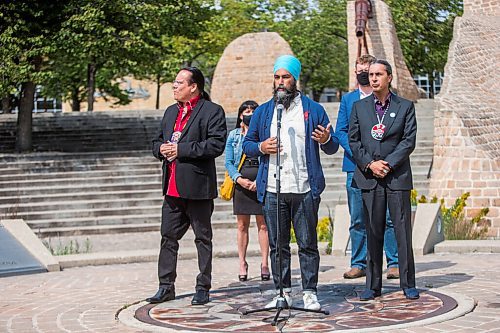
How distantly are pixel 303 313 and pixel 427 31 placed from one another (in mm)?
42969

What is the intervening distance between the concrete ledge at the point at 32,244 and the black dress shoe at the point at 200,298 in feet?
13.1

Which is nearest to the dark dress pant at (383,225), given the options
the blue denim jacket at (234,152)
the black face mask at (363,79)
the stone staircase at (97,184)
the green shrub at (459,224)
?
the black face mask at (363,79)

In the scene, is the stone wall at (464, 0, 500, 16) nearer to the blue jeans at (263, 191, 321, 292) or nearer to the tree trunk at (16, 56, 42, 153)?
the tree trunk at (16, 56, 42, 153)

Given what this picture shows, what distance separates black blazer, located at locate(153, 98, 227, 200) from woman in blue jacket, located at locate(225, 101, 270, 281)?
1.45m

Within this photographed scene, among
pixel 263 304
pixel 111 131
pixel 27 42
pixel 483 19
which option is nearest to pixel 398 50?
pixel 483 19

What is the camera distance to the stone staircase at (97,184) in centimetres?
1955

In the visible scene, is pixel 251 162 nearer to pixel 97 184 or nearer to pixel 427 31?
pixel 97 184

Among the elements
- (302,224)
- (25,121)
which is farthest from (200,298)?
(25,121)

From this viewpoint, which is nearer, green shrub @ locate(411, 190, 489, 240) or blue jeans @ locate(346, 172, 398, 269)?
blue jeans @ locate(346, 172, 398, 269)

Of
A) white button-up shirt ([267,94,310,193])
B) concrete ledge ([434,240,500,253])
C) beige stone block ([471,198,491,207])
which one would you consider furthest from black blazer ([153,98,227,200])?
beige stone block ([471,198,491,207])

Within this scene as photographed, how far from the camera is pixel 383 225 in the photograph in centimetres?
884

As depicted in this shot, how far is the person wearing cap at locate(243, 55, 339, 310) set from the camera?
8055 mm

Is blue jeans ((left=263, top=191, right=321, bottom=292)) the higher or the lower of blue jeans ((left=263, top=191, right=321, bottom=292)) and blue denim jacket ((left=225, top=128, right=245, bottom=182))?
the lower

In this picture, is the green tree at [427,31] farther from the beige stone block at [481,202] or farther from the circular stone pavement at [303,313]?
the circular stone pavement at [303,313]
